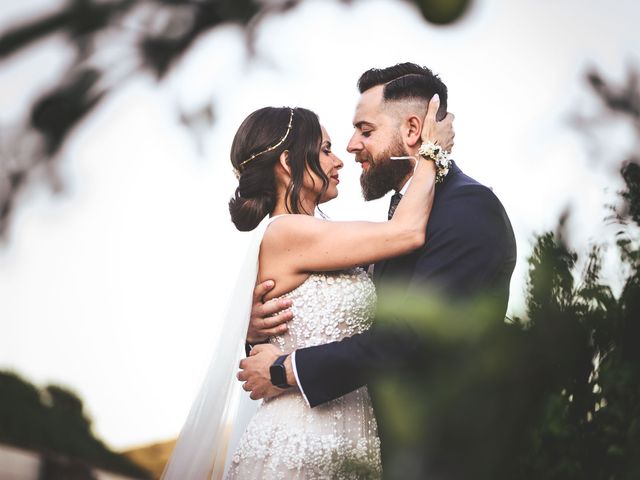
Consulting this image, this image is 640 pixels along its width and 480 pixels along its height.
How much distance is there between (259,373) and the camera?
3.24 meters

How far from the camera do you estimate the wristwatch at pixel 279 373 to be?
3164 mm

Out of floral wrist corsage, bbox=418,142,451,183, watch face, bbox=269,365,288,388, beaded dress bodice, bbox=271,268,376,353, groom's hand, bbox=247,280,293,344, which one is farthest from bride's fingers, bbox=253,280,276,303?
floral wrist corsage, bbox=418,142,451,183

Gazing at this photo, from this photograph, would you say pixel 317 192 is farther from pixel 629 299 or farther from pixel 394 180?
pixel 629 299

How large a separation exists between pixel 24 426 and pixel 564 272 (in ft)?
1.54

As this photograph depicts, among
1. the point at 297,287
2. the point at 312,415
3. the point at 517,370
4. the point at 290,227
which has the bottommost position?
the point at 312,415

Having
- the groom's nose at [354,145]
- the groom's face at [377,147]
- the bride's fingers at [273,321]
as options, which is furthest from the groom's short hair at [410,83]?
the bride's fingers at [273,321]

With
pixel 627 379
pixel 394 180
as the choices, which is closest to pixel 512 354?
pixel 627 379

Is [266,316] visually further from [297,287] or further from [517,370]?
[517,370]

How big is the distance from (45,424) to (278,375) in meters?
2.76

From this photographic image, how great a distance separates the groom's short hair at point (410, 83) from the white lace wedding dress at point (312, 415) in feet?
3.92

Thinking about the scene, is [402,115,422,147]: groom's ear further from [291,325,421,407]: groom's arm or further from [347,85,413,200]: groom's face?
[291,325,421,407]: groom's arm

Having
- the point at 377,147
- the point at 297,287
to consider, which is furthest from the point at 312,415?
the point at 377,147

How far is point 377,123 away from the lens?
4125 millimetres

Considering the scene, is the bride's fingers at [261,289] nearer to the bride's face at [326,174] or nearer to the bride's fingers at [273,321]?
the bride's fingers at [273,321]
